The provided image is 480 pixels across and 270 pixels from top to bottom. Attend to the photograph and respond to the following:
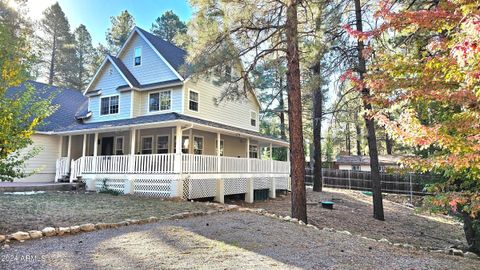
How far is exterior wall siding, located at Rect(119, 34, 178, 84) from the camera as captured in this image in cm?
1591

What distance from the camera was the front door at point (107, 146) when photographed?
57.0 ft

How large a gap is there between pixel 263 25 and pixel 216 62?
1.85 meters

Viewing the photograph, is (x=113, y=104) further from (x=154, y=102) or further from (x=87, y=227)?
(x=87, y=227)

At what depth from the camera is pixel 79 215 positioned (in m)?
8.14

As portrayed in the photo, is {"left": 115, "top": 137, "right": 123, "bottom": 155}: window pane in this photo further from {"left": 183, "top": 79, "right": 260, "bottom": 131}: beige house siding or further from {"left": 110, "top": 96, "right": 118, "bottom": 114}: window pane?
{"left": 183, "top": 79, "right": 260, "bottom": 131}: beige house siding

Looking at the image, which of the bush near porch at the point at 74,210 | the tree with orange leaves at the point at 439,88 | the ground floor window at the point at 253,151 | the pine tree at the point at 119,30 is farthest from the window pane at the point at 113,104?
the pine tree at the point at 119,30

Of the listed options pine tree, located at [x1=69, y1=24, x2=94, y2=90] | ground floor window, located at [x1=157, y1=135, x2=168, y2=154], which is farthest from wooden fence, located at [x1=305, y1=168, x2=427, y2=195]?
Result: pine tree, located at [x1=69, y1=24, x2=94, y2=90]

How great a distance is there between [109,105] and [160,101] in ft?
10.2

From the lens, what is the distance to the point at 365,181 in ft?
81.3

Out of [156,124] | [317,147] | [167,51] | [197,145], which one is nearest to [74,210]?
[156,124]

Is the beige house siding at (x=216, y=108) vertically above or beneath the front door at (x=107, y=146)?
above

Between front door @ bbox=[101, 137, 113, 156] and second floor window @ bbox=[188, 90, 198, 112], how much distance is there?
16.6 feet

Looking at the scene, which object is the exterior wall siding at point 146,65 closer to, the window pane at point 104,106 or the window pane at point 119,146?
the window pane at point 104,106

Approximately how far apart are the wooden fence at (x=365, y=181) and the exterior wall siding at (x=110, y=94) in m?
16.8
